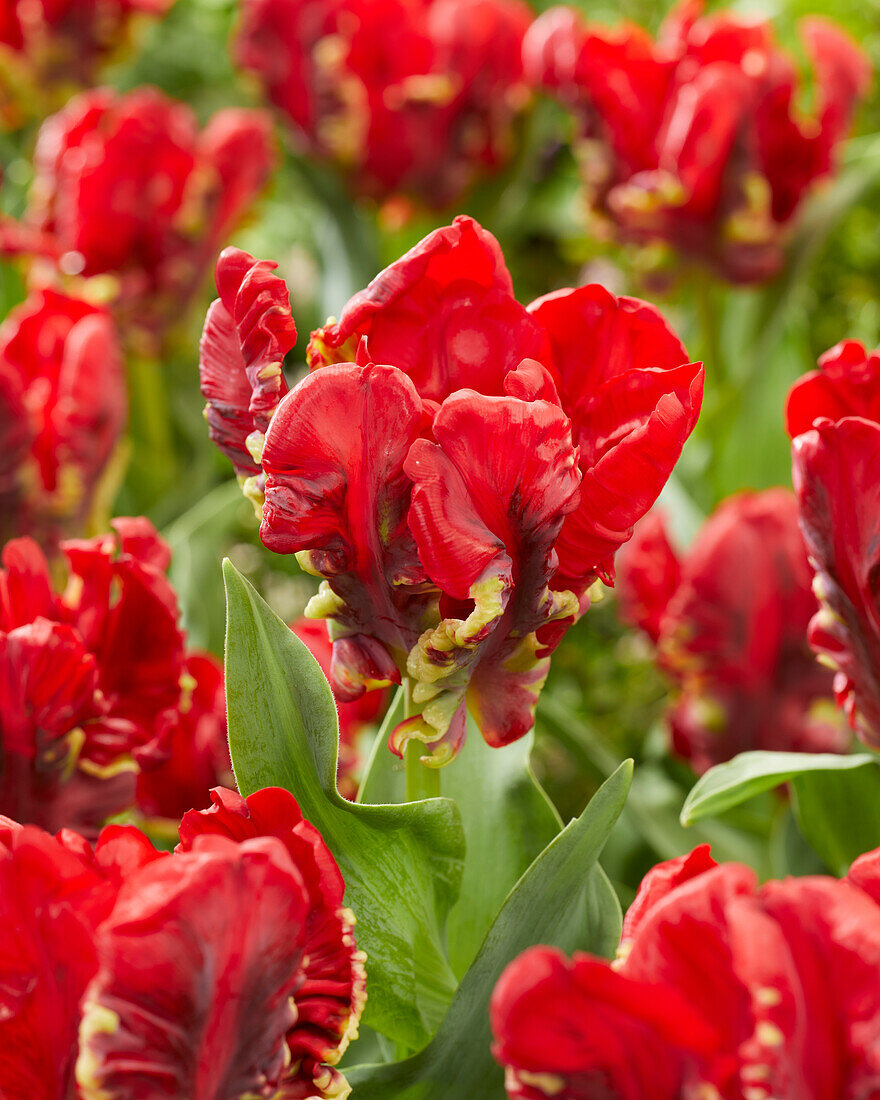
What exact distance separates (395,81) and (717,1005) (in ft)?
2.44

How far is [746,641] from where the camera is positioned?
0.56 metres

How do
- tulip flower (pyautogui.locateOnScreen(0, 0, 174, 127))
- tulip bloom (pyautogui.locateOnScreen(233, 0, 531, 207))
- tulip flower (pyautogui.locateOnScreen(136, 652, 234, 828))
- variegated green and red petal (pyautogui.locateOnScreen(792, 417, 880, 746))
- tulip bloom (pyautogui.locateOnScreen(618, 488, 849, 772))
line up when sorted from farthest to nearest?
tulip flower (pyautogui.locateOnScreen(0, 0, 174, 127))
tulip bloom (pyautogui.locateOnScreen(233, 0, 531, 207))
tulip bloom (pyautogui.locateOnScreen(618, 488, 849, 772))
tulip flower (pyautogui.locateOnScreen(136, 652, 234, 828))
variegated green and red petal (pyautogui.locateOnScreen(792, 417, 880, 746))

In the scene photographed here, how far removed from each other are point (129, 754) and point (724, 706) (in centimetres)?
30

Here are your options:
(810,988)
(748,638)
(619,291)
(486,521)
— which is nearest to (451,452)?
(486,521)

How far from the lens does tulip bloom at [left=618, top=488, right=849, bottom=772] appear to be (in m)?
0.55

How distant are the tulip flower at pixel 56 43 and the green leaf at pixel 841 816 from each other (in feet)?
2.63

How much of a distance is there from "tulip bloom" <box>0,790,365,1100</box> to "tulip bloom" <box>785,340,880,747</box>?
15 cm

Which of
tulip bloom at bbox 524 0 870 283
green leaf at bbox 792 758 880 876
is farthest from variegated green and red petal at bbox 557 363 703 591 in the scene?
tulip bloom at bbox 524 0 870 283

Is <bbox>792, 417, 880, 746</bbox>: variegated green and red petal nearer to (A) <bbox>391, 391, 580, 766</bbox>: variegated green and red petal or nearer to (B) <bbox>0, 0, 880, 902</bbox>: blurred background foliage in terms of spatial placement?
(A) <bbox>391, 391, 580, 766</bbox>: variegated green and red petal

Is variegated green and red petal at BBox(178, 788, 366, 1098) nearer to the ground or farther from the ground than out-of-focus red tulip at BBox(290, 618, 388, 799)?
farther from the ground

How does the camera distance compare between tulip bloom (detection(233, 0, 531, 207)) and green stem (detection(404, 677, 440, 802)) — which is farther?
tulip bloom (detection(233, 0, 531, 207))

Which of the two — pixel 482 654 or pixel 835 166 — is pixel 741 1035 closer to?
pixel 482 654

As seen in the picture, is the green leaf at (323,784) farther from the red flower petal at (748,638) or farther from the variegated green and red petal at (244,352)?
the red flower petal at (748,638)

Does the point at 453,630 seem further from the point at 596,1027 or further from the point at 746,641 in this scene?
the point at 746,641
